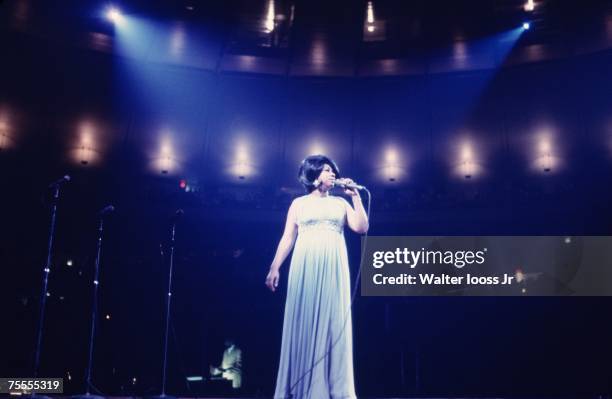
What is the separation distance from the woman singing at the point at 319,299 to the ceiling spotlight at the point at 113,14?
8.41 meters

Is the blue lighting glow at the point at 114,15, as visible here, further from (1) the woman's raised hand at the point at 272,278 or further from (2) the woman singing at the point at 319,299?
(1) the woman's raised hand at the point at 272,278

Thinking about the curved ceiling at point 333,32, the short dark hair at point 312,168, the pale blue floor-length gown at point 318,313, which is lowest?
the pale blue floor-length gown at point 318,313

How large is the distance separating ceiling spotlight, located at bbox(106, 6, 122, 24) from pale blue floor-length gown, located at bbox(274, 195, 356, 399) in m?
8.52

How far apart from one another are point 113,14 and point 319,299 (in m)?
8.97

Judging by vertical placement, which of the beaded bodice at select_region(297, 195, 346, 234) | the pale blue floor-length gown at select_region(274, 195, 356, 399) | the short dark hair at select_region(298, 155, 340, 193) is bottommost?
the pale blue floor-length gown at select_region(274, 195, 356, 399)

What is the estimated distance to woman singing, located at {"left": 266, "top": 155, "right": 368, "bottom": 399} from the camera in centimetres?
292

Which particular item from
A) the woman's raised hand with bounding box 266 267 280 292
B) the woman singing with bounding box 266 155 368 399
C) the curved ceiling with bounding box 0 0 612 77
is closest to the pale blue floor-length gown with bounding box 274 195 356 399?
the woman singing with bounding box 266 155 368 399

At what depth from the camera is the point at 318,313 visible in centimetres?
299

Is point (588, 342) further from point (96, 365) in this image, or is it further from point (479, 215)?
point (96, 365)

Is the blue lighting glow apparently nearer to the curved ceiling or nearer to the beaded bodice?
the curved ceiling

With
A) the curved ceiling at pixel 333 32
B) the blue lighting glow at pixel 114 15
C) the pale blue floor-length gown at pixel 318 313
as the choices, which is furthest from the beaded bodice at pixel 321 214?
the blue lighting glow at pixel 114 15

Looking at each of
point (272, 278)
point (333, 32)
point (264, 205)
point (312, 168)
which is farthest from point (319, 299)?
point (333, 32)

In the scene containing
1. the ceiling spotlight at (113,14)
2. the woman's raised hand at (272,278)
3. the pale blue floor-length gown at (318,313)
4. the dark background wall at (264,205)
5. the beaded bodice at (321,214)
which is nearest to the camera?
the pale blue floor-length gown at (318,313)

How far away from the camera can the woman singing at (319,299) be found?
9.59 ft
